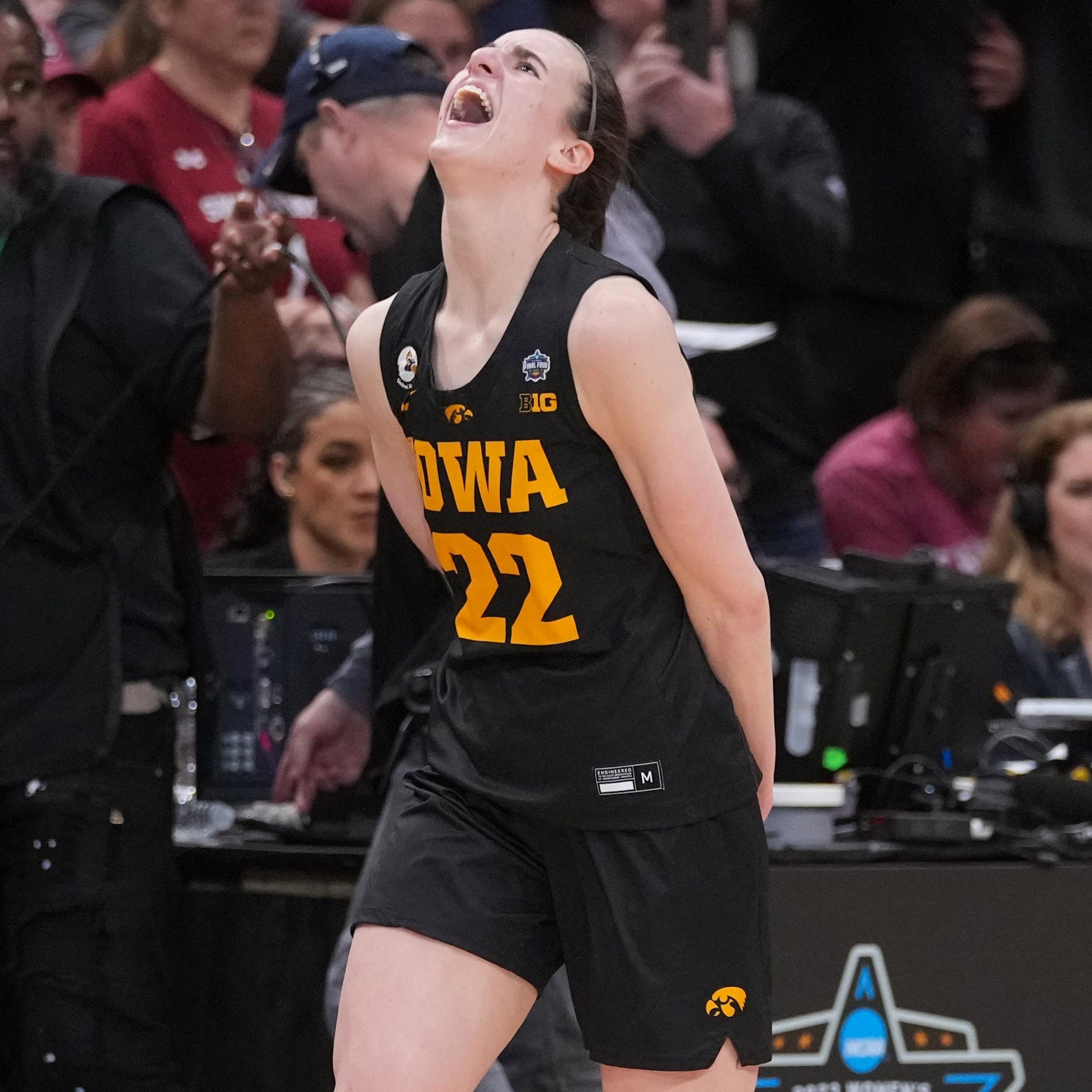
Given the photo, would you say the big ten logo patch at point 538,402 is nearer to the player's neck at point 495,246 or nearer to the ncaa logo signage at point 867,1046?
the player's neck at point 495,246

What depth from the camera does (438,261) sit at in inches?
107

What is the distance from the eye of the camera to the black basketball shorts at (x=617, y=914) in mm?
2209

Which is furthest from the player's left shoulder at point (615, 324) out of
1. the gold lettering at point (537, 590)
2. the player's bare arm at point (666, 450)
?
the gold lettering at point (537, 590)

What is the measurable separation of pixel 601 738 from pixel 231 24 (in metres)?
2.69

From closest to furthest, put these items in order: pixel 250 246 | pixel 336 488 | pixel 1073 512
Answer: pixel 250 246 < pixel 1073 512 < pixel 336 488

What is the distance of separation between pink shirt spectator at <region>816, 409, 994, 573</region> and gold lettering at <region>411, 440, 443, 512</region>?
8.81ft

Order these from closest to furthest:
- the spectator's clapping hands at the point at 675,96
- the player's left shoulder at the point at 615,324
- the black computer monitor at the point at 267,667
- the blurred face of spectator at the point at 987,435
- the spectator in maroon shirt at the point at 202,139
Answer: the player's left shoulder at the point at 615,324, the black computer monitor at the point at 267,667, the spectator in maroon shirt at the point at 202,139, the spectator's clapping hands at the point at 675,96, the blurred face of spectator at the point at 987,435

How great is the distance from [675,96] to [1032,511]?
124cm

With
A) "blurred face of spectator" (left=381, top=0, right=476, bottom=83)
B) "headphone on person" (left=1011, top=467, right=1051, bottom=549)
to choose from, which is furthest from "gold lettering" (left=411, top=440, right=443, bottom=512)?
"blurred face of spectator" (left=381, top=0, right=476, bottom=83)

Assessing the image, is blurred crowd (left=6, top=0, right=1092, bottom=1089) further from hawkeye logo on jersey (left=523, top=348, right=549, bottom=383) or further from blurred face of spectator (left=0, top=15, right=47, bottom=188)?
hawkeye logo on jersey (left=523, top=348, right=549, bottom=383)

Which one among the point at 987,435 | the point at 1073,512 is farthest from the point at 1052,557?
the point at 987,435

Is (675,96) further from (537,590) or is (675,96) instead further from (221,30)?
(537,590)

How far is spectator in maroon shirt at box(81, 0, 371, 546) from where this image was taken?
4371mm

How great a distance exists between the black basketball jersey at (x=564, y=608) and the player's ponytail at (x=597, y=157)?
115 millimetres
